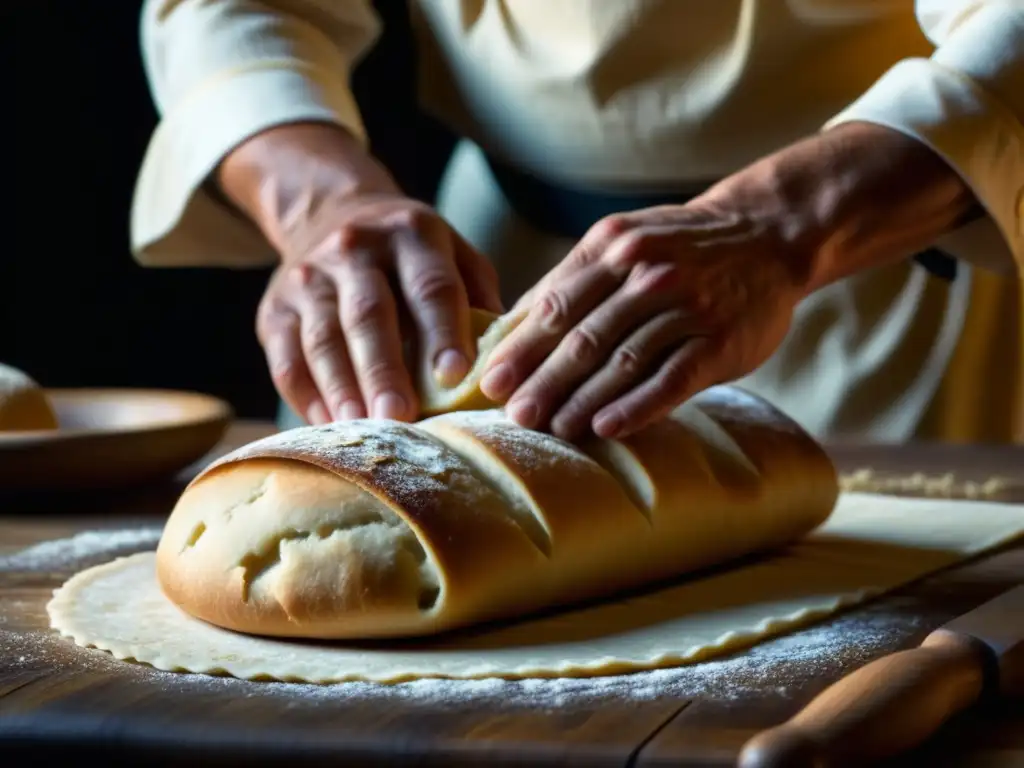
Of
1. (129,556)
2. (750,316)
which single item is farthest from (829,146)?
(129,556)

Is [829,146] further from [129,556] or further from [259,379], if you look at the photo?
[259,379]

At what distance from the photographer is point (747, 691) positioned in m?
0.96

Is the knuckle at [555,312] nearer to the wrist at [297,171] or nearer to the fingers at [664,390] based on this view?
the fingers at [664,390]

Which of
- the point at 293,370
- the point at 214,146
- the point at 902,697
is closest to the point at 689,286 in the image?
the point at 293,370

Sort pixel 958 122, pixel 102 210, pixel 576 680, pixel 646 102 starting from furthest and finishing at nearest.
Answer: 1. pixel 102 210
2. pixel 646 102
3. pixel 958 122
4. pixel 576 680

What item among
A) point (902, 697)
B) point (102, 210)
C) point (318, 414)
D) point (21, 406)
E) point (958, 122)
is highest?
point (958, 122)

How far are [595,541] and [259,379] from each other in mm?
2213

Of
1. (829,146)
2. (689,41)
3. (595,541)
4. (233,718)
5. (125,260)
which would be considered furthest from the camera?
(125,260)

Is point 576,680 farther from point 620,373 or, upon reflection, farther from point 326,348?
point 326,348

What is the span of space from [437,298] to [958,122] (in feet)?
2.04

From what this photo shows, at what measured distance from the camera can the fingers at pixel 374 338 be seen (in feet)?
4.60

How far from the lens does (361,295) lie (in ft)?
4.89

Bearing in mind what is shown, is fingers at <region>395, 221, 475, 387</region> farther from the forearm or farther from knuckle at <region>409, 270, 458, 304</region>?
the forearm

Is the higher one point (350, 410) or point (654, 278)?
point (654, 278)
